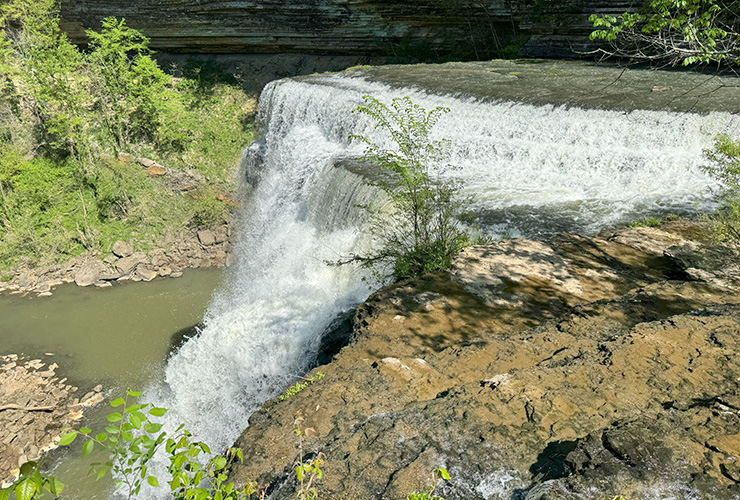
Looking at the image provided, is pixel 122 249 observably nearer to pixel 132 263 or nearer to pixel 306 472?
pixel 132 263

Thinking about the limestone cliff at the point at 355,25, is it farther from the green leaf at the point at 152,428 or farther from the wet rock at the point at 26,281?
the green leaf at the point at 152,428

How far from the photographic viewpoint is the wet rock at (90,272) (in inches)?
500

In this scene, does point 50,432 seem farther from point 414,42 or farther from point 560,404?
point 414,42

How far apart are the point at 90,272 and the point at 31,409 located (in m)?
5.06

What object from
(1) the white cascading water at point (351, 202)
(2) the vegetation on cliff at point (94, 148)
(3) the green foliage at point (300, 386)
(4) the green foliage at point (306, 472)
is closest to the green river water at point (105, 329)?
(1) the white cascading water at point (351, 202)

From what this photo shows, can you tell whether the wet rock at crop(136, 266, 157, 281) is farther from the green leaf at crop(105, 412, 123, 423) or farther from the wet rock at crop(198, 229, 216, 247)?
the green leaf at crop(105, 412, 123, 423)

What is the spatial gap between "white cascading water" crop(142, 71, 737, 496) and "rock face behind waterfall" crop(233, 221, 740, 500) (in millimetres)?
1908

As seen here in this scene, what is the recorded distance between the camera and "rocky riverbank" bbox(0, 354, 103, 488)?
25.5 ft

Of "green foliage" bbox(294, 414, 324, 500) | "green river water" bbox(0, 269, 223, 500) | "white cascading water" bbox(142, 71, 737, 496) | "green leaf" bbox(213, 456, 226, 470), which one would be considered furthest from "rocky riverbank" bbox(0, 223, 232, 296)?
"green leaf" bbox(213, 456, 226, 470)

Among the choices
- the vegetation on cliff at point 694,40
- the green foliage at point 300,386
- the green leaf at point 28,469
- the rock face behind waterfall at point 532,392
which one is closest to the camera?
the green leaf at point 28,469

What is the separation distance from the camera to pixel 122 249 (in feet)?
44.5

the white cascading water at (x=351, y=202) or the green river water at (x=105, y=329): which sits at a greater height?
the white cascading water at (x=351, y=202)

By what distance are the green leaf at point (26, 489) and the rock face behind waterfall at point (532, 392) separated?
6.16 feet

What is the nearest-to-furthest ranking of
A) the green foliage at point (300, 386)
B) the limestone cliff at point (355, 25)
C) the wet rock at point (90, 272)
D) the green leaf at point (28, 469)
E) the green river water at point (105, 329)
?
the green leaf at point (28, 469) < the green foliage at point (300, 386) < the green river water at point (105, 329) < the wet rock at point (90, 272) < the limestone cliff at point (355, 25)
